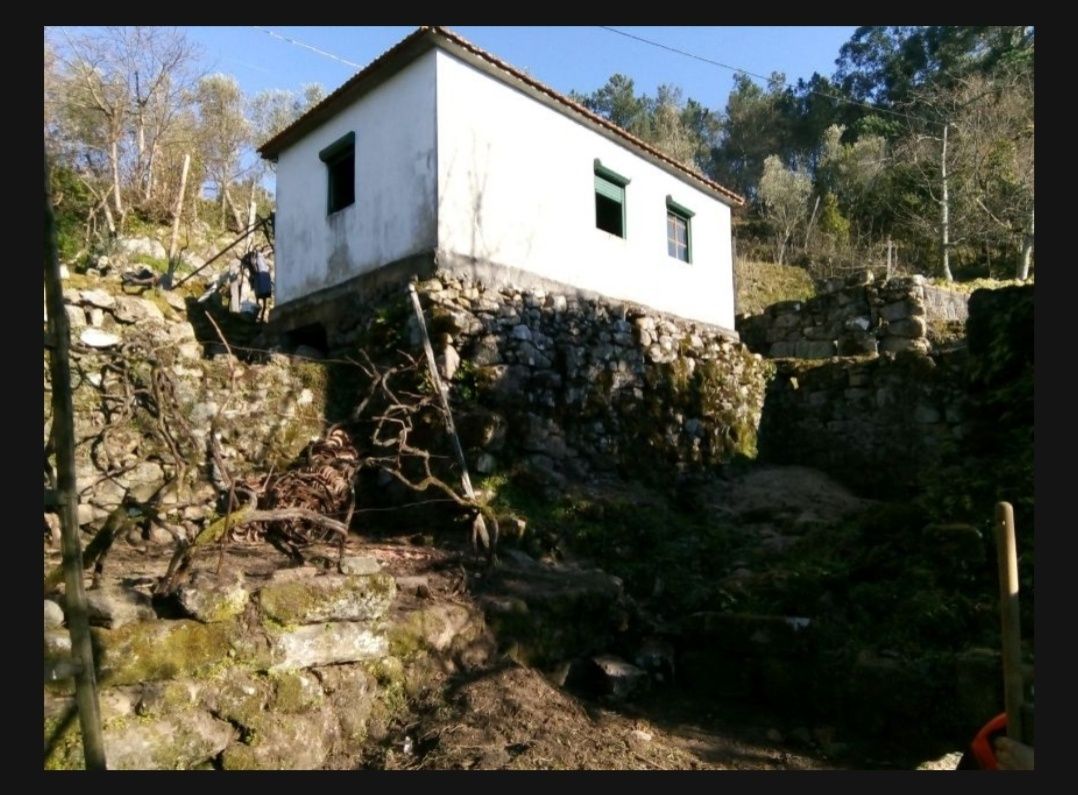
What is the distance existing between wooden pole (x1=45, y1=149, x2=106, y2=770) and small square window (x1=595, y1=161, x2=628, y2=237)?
821 centimetres

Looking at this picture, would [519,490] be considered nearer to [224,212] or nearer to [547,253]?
[547,253]

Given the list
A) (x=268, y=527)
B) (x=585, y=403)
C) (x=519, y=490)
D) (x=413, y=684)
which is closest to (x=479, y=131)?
(x=585, y=403)

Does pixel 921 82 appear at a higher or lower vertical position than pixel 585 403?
higher

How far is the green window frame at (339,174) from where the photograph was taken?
9508 mm

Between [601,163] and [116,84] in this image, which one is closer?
[601,163]

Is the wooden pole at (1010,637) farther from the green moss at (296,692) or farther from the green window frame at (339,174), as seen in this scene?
the green window frame at (339,174)

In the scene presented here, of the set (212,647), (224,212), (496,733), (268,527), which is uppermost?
(224,212)

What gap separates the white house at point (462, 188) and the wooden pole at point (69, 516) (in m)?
5.43

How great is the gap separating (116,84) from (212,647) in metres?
19.2

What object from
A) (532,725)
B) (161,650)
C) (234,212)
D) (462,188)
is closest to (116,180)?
(234,212)

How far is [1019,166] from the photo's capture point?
2070cm

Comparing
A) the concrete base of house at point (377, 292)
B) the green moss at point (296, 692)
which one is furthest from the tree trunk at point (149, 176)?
the green moss at point (296, 692)

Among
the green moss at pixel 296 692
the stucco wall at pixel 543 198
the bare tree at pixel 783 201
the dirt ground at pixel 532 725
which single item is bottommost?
the dirt ground at pixel 532 725

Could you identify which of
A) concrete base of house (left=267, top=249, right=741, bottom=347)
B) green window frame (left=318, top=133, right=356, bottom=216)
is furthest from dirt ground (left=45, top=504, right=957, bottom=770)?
green window frame (left=318, top=133, right=356, bottom=216)
